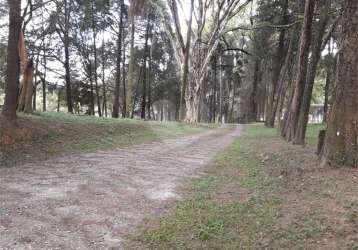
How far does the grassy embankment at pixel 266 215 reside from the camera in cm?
427

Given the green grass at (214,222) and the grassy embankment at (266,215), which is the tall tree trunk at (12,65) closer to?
the grassy embankment at (266,215)

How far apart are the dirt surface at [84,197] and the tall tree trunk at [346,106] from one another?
298 cm

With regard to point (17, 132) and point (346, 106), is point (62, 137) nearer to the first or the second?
point (17, 132)

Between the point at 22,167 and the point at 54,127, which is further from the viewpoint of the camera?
the point at 54,127

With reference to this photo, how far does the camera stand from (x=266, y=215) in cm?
508

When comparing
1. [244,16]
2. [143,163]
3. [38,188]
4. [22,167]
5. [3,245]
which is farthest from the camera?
[244,16]

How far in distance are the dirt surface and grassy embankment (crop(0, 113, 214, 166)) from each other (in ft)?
2.56

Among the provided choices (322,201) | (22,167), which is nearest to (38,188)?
(22,167)

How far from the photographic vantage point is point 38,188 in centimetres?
625

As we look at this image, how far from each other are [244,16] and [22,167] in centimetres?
2438

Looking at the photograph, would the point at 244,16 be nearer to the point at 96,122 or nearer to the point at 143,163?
the point at 96,122

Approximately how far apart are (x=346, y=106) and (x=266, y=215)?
2978 mm

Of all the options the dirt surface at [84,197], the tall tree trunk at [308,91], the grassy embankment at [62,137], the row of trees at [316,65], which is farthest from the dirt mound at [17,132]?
the tall tree trunk at [308,91]

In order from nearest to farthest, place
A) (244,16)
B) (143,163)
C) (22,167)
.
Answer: (22,167), (143,163), (244,16)
